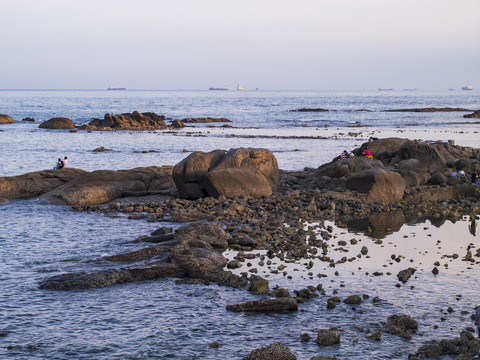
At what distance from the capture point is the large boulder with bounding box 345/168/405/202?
3011 centimetres

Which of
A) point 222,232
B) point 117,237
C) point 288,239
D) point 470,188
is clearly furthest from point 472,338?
point 470,188

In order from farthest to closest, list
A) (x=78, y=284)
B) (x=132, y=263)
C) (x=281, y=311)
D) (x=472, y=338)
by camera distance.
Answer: (x=132, y=263) < (x=78, y=284) < (x=281, y=311) < (x=472, y=338)

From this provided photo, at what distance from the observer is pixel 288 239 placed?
72.2 ft

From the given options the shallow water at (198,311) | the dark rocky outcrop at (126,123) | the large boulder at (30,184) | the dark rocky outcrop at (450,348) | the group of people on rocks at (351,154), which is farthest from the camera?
the dark rocky outcrop at (126,123)

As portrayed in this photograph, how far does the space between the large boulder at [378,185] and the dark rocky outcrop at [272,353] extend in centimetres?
1869

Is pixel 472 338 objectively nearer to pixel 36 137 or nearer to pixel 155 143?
pixel 155 143

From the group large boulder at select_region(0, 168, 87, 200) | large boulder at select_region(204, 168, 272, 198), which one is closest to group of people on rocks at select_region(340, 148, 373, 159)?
large boulder at select_region(204, 168, 272, 198)

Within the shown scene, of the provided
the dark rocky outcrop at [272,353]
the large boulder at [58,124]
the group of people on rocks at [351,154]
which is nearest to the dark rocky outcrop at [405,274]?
the dark rocky outcrop at [272,353]

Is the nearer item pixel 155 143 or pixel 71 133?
pixel 155 143

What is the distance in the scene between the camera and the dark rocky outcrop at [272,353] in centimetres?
1198

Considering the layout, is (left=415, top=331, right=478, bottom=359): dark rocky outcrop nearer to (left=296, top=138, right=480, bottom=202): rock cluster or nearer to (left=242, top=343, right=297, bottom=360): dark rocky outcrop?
(left=242, top=343, right=297, bottom=360): dark rocky outcrop

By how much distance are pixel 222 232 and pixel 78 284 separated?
6.88 m

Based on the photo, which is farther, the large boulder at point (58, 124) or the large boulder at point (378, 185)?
the large boulder at point (58, 124)

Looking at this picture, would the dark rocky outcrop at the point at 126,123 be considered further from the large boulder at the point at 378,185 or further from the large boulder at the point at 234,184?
the large boulder at the point at 378,185
